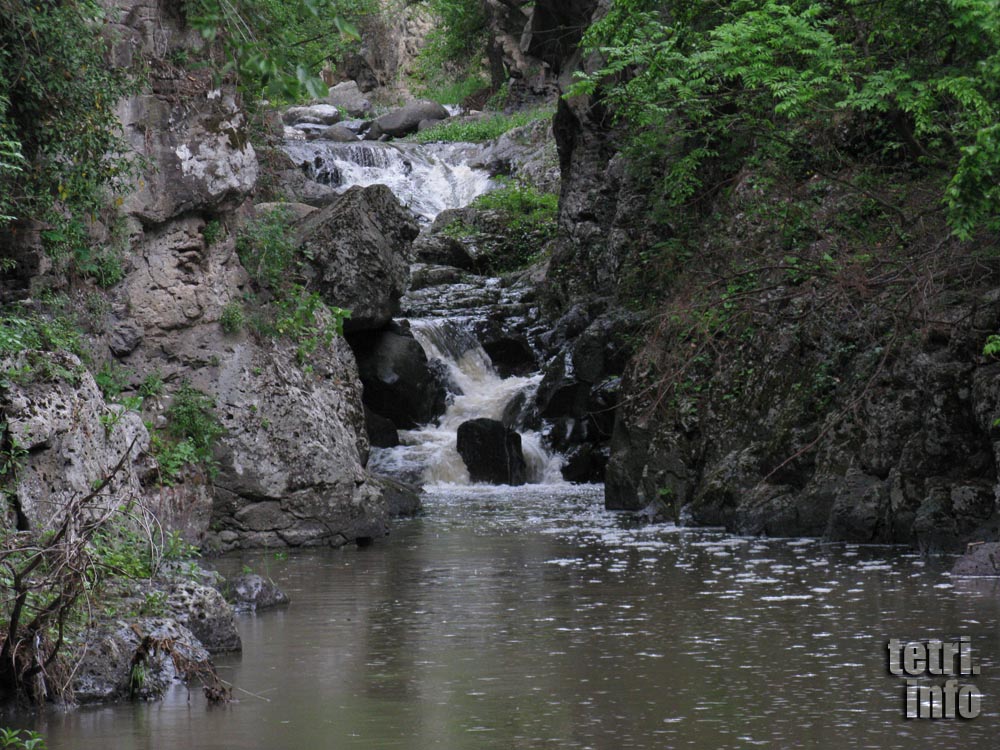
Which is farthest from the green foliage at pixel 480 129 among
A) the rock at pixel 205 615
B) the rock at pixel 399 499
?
the rock at pixel 205 615

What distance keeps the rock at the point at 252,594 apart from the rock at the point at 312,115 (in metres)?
35.4

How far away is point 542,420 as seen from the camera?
75.7 ft

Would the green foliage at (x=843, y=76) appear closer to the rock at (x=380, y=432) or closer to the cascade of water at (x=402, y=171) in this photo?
the rock at (x=380, y=432)

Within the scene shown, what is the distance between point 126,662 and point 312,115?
131ft

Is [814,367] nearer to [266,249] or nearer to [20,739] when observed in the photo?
[266,249]

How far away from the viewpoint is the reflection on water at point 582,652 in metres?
6.62

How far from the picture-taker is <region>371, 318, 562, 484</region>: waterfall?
2195cm

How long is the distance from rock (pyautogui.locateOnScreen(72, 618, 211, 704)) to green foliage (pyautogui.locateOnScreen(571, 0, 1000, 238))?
6019 mm

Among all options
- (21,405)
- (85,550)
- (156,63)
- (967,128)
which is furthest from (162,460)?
(967,128)

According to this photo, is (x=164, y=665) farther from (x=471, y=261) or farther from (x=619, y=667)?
(x=471, y=261)

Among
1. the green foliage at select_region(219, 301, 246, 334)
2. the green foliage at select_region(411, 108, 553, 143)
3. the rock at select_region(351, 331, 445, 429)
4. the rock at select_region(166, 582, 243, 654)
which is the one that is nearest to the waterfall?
the rock at select_region(351, 331, 445, 429)

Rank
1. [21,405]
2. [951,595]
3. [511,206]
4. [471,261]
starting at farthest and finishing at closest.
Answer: [511,206] → [471,261] → [951,595] → [21,405]

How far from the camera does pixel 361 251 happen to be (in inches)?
835

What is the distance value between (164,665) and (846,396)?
9.63 metres
